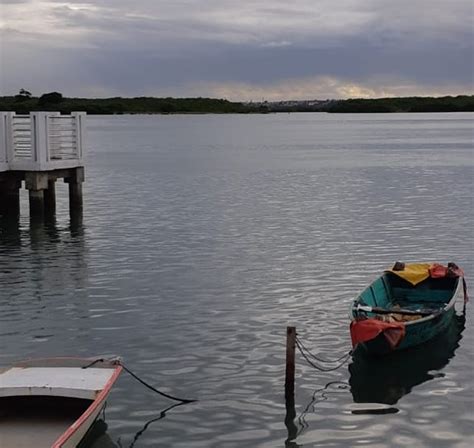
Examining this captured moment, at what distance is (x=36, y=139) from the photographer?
94.7ft

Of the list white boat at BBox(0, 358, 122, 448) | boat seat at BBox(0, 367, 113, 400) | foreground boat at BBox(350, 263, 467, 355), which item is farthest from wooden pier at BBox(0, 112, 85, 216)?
white boat at BBox(0, 358, 122, 448)

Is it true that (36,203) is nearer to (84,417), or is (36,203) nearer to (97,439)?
(97,439)

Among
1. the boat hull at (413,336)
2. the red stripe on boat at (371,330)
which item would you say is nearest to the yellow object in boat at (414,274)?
the boat hull at (413,336)

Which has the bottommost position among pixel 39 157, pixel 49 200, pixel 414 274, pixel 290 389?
pixel 290 389

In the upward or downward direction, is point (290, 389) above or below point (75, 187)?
below

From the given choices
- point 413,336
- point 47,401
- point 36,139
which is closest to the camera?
point 47,401

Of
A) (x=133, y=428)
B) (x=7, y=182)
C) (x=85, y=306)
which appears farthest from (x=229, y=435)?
(x=7, y=182)

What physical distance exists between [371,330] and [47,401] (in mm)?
5754

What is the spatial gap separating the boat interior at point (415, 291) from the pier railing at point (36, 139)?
14738mm

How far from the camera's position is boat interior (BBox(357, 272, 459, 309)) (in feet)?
59.6

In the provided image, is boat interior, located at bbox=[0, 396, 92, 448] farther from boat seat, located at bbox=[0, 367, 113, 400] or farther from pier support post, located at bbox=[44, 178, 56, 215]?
pier support post, located at bbox=[44, 178, 56, 215]

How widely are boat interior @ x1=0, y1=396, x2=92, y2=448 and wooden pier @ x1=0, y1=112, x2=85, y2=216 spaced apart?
18.4 meters

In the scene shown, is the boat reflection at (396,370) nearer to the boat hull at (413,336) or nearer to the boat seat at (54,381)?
the boat hull at (413,336)

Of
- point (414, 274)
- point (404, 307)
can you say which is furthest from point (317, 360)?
point (414, 274)
